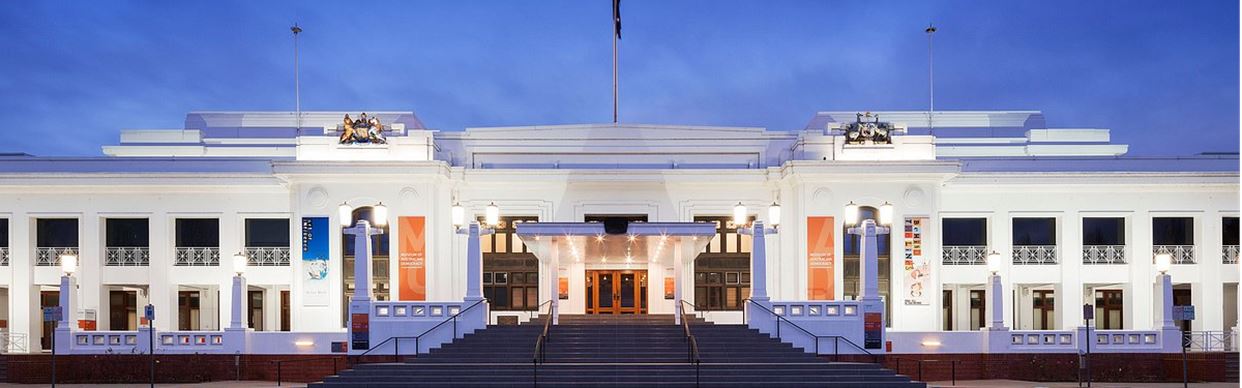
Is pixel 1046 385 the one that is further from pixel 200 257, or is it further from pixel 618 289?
pixel 200 257

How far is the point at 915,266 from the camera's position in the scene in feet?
123

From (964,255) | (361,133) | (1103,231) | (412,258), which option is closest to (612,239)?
(412,258)

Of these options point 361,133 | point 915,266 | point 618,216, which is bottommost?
point 915,266

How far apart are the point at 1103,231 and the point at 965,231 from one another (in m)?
4.85

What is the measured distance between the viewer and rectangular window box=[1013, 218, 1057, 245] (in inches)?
1581

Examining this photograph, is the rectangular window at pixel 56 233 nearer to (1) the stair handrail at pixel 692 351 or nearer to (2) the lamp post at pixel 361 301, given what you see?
(2) the lamp post at pixel 361 301

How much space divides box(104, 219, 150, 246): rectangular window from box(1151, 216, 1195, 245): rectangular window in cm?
3568

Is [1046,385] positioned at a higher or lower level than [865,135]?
lower

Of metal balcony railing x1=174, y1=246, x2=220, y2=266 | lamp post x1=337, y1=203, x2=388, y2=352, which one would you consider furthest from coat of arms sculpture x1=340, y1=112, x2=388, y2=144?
lamp post x1=337, y1=203, x2=388, y2=352

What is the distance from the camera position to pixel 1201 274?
39.3 meters

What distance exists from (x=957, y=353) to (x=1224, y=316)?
16868 mm

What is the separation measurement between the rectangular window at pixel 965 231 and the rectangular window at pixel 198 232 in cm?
2589

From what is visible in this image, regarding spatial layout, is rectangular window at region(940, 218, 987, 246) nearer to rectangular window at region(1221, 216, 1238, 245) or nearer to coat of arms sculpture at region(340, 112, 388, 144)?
rectangular window at region(1221, 216, 1238, 245)

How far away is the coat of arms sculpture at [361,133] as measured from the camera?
38094 millimetres
